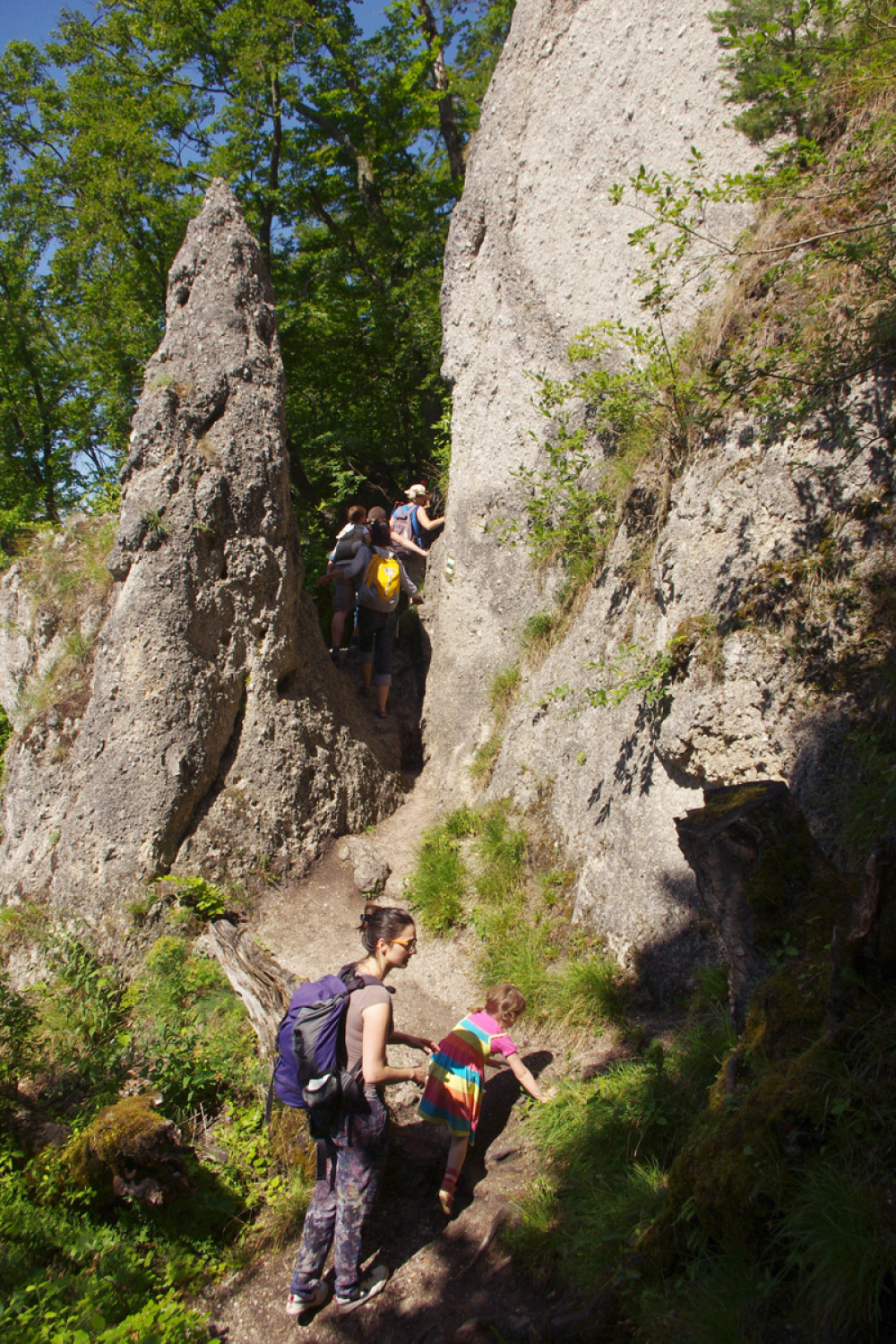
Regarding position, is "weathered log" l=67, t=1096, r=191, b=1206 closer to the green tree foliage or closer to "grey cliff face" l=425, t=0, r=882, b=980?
"grey cliff face" l=425, t=0, r=882, b=980

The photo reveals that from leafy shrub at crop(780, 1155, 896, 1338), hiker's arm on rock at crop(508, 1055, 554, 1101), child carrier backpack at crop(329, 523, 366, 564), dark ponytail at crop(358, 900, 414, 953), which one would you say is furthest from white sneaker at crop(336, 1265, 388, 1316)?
child carrier backpack at crop(329, 523, 366, 564)

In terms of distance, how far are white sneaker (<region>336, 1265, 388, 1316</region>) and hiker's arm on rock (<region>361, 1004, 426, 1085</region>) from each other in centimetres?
92

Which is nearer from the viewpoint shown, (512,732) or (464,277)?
(512,732)

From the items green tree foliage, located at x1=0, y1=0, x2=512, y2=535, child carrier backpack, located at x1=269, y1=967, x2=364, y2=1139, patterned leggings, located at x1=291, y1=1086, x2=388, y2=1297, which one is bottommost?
patterned leggings, located at x1=291, y1=1086, x2=388, y2=1297

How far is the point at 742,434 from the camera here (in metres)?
4.69

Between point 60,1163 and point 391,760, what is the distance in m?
4.71

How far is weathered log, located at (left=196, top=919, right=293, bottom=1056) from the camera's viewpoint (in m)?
5.07

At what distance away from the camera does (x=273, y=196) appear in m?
13.0

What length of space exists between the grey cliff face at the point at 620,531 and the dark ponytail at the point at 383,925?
5.27ft

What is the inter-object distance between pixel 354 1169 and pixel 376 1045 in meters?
0.61

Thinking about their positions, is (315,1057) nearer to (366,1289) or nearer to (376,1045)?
(376,1045)

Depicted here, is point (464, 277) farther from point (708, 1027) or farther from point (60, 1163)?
point (60, 1163)

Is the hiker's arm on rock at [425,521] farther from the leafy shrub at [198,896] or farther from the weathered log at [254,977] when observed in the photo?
the weathered log at [254,977]

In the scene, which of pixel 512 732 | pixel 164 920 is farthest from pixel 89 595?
pixel 512 732
